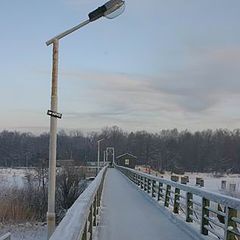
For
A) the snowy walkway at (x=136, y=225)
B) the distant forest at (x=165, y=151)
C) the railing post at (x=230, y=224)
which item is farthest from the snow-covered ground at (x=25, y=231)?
the distant forest at (x=165, y=151)

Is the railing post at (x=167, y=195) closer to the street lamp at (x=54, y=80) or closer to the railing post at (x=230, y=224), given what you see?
the street lamp at (x=54, y=80)

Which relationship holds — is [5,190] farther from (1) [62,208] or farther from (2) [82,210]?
(2) [82,210]

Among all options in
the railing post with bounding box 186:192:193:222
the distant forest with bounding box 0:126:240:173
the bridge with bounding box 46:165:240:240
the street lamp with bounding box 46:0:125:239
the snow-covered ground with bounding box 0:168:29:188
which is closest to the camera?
the bridge with bounding box 46:165:240:240

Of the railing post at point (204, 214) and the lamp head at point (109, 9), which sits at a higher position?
the lamp head at point (109, 9)

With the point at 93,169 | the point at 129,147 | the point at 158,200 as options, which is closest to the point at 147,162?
the point at 129,147

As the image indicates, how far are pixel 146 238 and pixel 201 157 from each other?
176122mm

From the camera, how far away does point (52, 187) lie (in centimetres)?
1141

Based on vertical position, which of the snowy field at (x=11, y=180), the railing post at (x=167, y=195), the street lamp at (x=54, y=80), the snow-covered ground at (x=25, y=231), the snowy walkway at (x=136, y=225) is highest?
the street lamp at (x=54, y=80)

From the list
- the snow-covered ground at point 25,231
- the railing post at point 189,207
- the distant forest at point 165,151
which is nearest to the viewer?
the railing post at point 189,207

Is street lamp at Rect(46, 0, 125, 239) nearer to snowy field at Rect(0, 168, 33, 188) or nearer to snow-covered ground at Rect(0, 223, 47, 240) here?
snow-covered ground at Rect(0, 223, 47, 240)

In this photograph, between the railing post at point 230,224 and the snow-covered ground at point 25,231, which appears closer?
the railing post at point 230,224

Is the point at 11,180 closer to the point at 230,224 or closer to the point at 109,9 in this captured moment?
the point at 109,9

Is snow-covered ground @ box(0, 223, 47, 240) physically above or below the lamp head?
below

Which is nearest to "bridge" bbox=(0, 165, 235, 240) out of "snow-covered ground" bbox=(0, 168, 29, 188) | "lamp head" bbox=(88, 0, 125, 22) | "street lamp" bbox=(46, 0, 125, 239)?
"street lamp" bbox=(46, 0, 125, 239)
